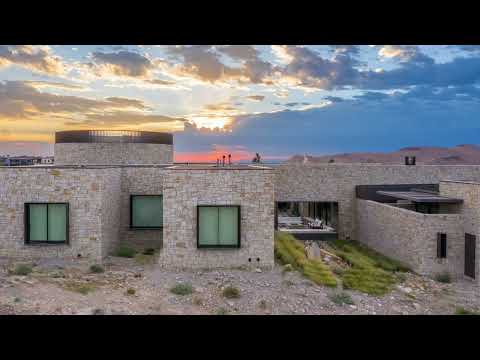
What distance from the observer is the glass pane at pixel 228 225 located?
1477 cm

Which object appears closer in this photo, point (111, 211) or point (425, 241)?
point (425, 241)

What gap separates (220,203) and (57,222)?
688 cm

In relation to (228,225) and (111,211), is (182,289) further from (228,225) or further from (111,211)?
(111,211)

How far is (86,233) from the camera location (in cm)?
1541

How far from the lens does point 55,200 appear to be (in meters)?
15.4

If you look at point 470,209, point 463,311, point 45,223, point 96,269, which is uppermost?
point 470,209

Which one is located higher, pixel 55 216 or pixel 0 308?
pixel 55 216

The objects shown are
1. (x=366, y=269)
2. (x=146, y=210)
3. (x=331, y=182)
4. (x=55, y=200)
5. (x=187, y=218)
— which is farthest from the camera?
(x=331, y=182)

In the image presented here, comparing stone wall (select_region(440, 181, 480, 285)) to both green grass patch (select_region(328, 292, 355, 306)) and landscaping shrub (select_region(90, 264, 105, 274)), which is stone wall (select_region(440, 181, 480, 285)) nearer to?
green grass patch (select_region(328, 292, 355, 306))

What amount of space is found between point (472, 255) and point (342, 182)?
878 centimetres

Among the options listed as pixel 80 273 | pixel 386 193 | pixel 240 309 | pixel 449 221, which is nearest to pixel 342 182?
pixel 386 193

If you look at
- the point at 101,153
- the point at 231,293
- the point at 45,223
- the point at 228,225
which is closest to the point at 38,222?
the point at 45,223

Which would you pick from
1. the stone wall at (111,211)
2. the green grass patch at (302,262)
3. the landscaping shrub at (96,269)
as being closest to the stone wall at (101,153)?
the stone wall at (111,211)
